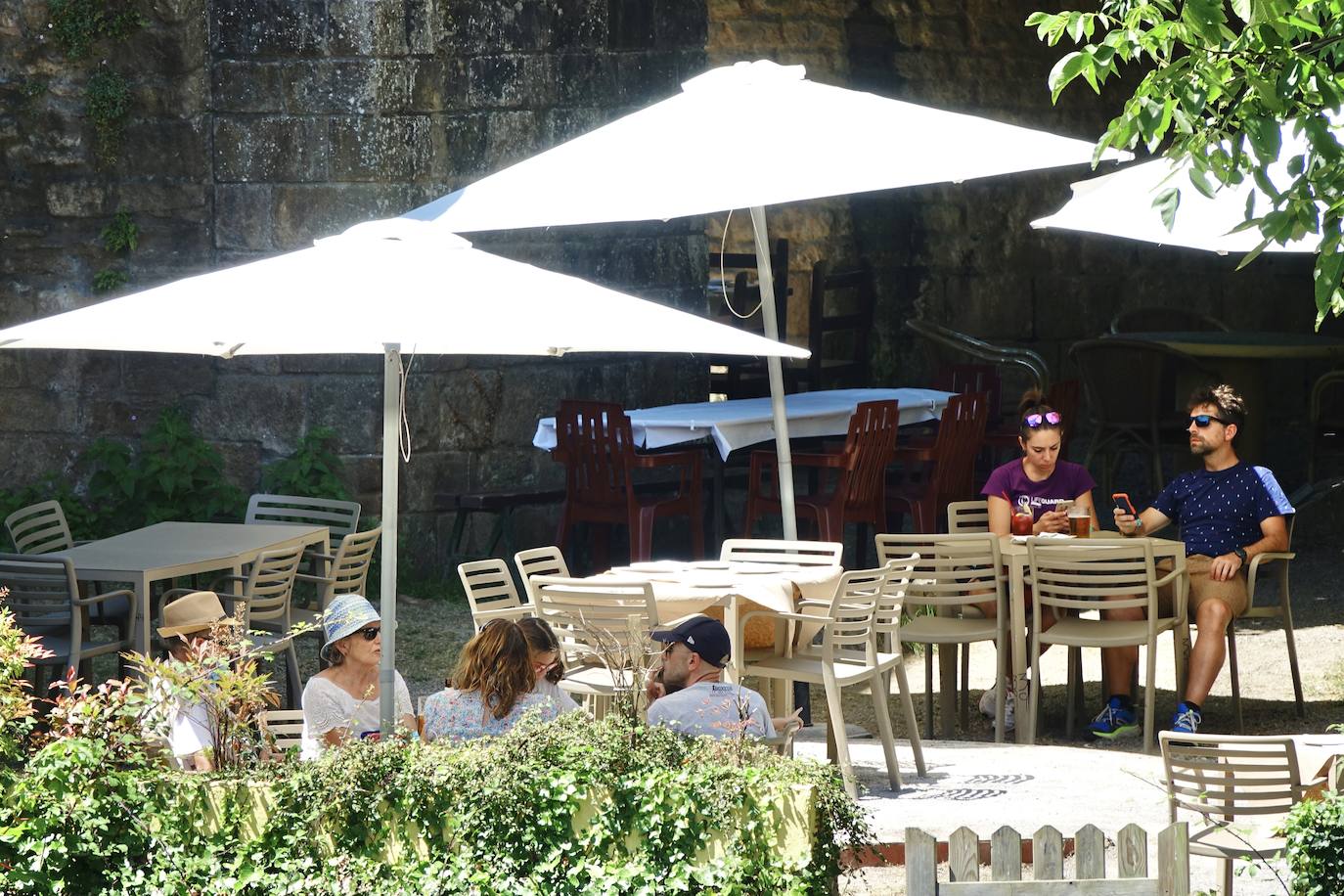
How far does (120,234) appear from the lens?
9742mm

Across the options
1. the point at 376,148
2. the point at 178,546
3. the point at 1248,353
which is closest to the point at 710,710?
the point at 178,546

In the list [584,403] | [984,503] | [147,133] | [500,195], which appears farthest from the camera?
[147,133]

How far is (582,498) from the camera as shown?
29.8 feet

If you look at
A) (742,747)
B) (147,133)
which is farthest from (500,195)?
(147,133)

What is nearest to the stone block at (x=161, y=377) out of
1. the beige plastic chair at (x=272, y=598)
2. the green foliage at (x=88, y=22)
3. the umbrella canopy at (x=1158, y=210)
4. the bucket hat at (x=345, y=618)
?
the green foliage at (x=88, y=22)

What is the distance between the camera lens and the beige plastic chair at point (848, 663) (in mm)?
5855

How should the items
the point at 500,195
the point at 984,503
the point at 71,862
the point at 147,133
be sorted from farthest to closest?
1. the point at 147,133
2. the point at 984,503
3. the point at 500,195
4. the point at 71,862

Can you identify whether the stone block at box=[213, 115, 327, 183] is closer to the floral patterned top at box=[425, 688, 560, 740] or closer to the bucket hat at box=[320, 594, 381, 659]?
the bucket hat at box=[320, 594, 381, 659]

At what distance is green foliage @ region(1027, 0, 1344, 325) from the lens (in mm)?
4191

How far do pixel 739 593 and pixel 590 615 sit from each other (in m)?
0.49

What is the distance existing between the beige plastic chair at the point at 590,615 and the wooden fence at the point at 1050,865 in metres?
1.89

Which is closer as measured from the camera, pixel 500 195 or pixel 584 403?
pixel 500 195

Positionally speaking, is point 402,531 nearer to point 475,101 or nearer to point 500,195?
point 475,101

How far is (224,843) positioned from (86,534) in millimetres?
5681
